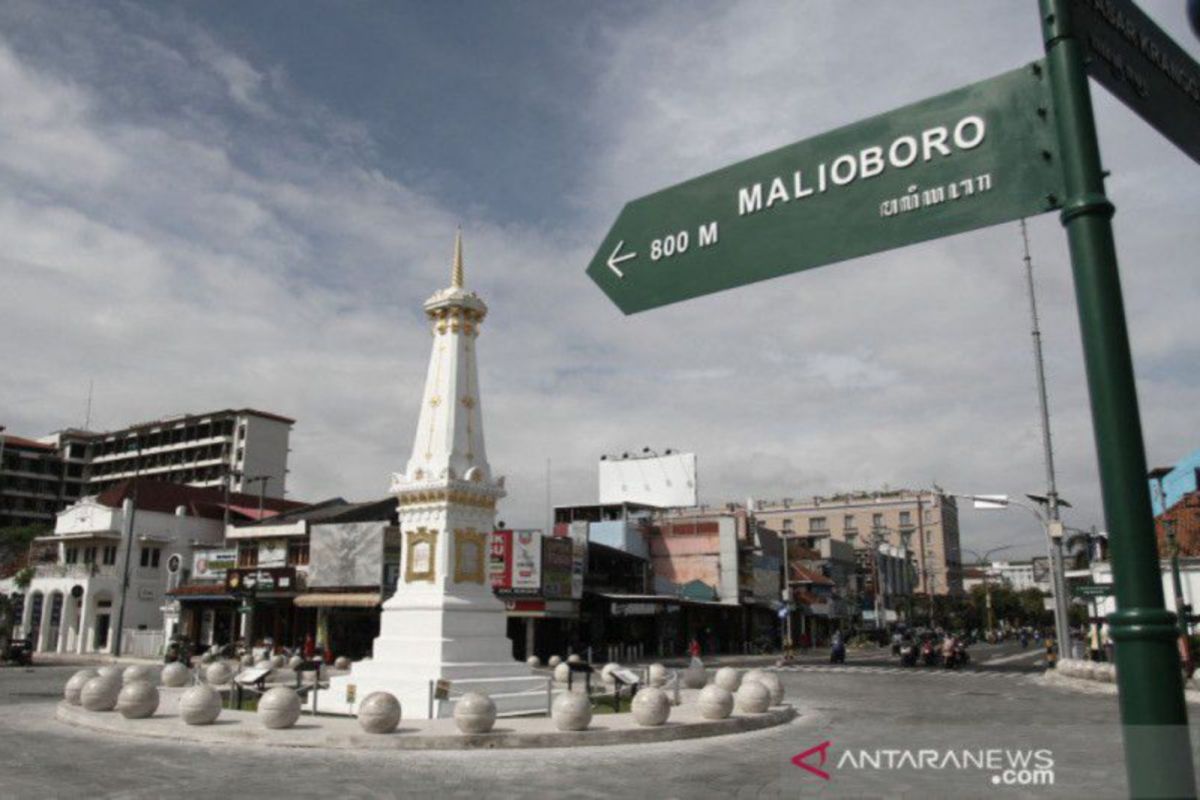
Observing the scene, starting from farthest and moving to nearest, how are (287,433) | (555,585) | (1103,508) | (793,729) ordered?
(287,433)
(555,585)
(793,729)
(1103,508)

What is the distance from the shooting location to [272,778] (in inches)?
456

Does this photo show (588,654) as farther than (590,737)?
Yes

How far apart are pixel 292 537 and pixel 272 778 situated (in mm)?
35797

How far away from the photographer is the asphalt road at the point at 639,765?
10.6 m

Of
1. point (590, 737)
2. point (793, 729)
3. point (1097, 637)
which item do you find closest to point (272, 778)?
point (590, 737)

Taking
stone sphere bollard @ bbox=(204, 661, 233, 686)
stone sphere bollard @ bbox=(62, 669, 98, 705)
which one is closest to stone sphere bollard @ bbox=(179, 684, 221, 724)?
stone sphere bollard @ bbox=(62, 669, 98, 705)

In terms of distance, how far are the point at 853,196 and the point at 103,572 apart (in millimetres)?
55368

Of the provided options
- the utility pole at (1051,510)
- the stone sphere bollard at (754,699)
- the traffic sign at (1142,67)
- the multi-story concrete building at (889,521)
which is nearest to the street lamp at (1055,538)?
the utility pole at (1051,510)

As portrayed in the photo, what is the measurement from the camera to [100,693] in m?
17.6

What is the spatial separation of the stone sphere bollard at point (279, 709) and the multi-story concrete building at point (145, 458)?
237ft

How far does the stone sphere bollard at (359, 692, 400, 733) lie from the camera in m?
14.4

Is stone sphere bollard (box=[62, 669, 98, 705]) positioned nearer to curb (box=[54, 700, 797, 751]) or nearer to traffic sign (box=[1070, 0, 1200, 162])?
curb (box=[54, 700, 797, 751])

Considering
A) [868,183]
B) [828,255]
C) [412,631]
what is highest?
[868,183]

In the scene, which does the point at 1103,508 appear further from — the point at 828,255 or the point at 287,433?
the point at 287,433
